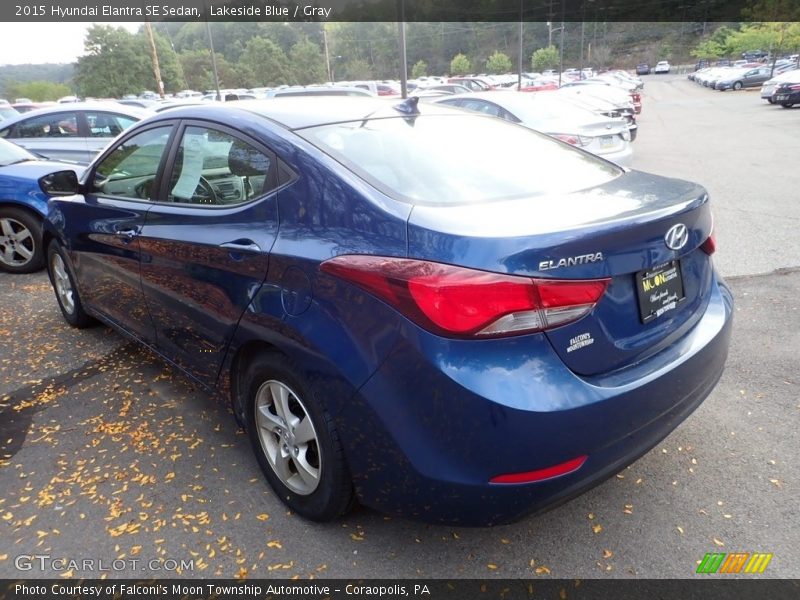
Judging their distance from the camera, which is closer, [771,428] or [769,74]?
[771,428]

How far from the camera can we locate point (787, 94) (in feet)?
78.8

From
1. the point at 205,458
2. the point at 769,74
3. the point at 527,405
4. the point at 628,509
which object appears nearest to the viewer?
the point at 527,405

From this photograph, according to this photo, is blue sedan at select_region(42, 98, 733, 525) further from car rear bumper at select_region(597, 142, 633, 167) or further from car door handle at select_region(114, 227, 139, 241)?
car rear bumper at select_region(597, 142, 633, 167)

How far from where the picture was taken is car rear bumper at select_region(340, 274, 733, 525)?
180cm

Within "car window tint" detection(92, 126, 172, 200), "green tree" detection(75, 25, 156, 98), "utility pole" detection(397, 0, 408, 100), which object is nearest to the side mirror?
"car window tint" detection(92, 126, 172, 200)

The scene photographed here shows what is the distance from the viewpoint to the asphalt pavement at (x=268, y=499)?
2289 millimetres

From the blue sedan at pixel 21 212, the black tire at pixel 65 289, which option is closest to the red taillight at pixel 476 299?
the black tire at pixel 65 289

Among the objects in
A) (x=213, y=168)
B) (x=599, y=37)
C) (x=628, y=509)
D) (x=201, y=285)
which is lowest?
(x=628, y=509)

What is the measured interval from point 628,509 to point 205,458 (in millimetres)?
1984

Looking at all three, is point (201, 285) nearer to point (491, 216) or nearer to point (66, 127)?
point (491, 216)

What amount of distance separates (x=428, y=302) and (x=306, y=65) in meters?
88.0

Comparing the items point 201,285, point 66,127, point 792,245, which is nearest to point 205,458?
point 201,285

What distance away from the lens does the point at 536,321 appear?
1.82m

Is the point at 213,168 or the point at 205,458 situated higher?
the point at 213,168
